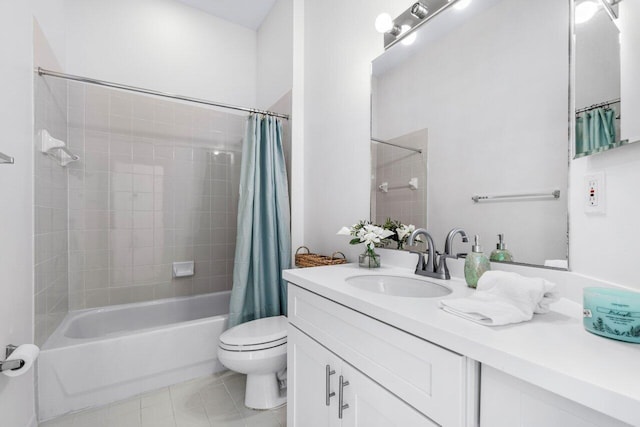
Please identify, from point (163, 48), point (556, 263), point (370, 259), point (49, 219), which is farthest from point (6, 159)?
point (163, 48)

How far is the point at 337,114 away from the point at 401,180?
690 mm

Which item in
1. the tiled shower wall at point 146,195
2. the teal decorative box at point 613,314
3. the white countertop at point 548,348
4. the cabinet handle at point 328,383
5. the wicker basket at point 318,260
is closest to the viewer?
the white countertop at point 548,348

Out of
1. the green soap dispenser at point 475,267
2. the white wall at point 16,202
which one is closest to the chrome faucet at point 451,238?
the green soap dispenser at point 475,267

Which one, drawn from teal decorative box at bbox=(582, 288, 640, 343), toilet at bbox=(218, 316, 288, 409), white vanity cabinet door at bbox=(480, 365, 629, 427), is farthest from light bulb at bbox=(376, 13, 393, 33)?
toilet at bbox=(218, 316, 288, 409)

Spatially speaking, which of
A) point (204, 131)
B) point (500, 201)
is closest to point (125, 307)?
point (204, 131)

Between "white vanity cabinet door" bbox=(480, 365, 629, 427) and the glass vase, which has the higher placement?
the glass vase

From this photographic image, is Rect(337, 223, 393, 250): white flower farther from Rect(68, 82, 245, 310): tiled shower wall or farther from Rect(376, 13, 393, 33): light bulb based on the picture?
Rect(68, 82, 245, 310): tiled shower wall

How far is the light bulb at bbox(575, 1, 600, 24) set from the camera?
31.0 inches

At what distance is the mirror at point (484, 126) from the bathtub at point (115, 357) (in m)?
1.50

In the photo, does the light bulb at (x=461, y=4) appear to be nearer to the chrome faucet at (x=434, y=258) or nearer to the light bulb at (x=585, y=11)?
the light bulb at (x=585, y=11)

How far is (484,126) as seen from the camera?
108 centimetres

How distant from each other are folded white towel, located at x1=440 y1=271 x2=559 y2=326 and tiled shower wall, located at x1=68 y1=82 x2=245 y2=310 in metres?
2.30

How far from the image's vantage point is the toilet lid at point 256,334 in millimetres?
1578

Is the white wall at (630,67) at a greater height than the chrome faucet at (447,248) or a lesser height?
greater
